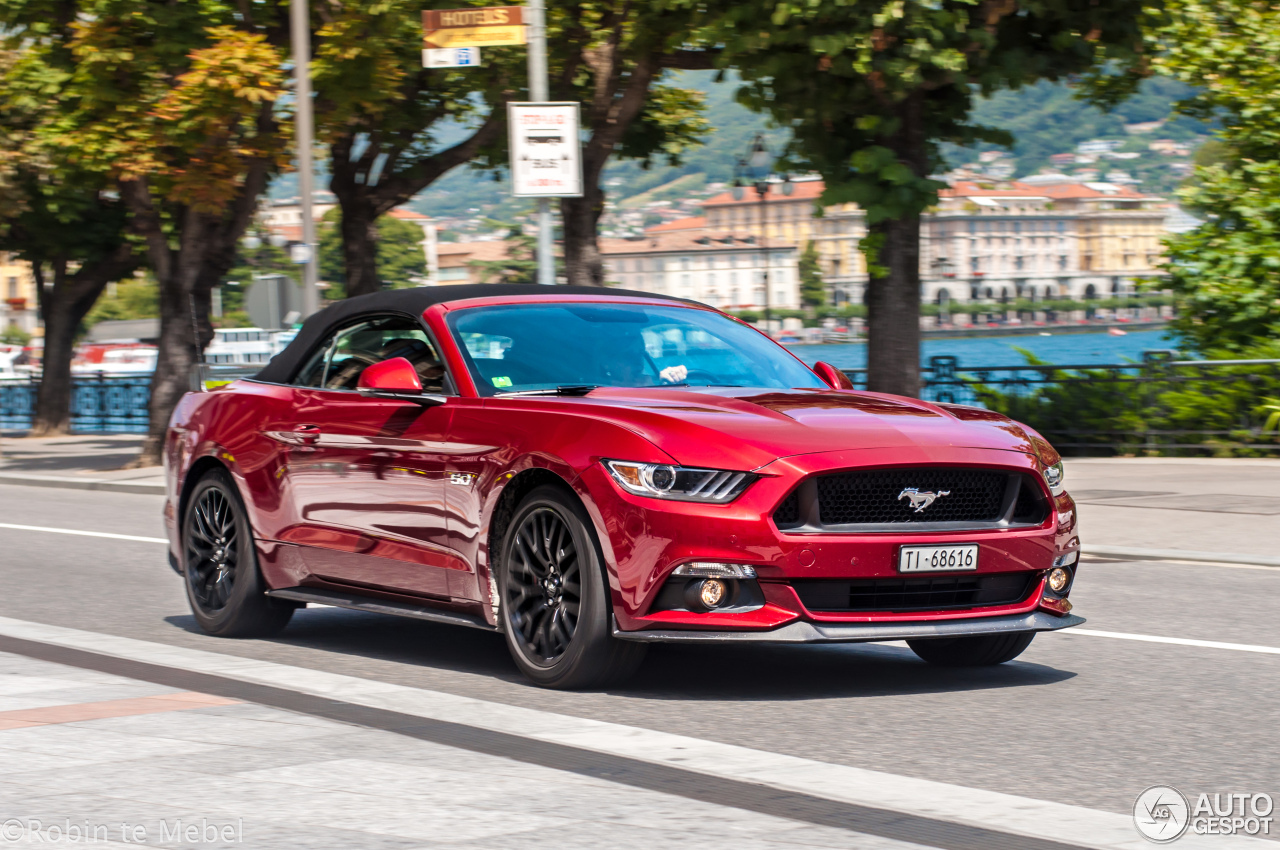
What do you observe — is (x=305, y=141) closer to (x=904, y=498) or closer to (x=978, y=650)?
(x=978, y=650)

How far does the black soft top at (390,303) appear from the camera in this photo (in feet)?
25.3

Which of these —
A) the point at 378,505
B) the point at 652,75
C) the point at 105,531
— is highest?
the point at 652,75

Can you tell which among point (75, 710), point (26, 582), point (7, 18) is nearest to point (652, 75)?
point (7, 18)

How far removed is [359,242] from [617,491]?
22.4m

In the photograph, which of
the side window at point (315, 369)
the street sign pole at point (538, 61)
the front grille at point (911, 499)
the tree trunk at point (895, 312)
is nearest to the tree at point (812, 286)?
the tree trunk at point (895, 312)

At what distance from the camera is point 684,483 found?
20.2 feet

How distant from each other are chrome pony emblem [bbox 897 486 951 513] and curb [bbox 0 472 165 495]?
52.4 feet

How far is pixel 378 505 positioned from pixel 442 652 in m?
0.93

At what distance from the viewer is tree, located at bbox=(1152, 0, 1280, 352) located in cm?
2005

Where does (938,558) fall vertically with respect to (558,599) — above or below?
above

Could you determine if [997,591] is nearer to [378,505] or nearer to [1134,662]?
[1134,662]

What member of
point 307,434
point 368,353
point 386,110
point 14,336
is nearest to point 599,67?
point 386,110

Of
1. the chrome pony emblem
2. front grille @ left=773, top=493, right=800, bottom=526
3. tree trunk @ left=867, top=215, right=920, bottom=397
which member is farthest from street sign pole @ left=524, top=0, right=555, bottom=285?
front grille @ left=773, top=493, right=800, bottom=526

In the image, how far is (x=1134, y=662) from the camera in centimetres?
753
